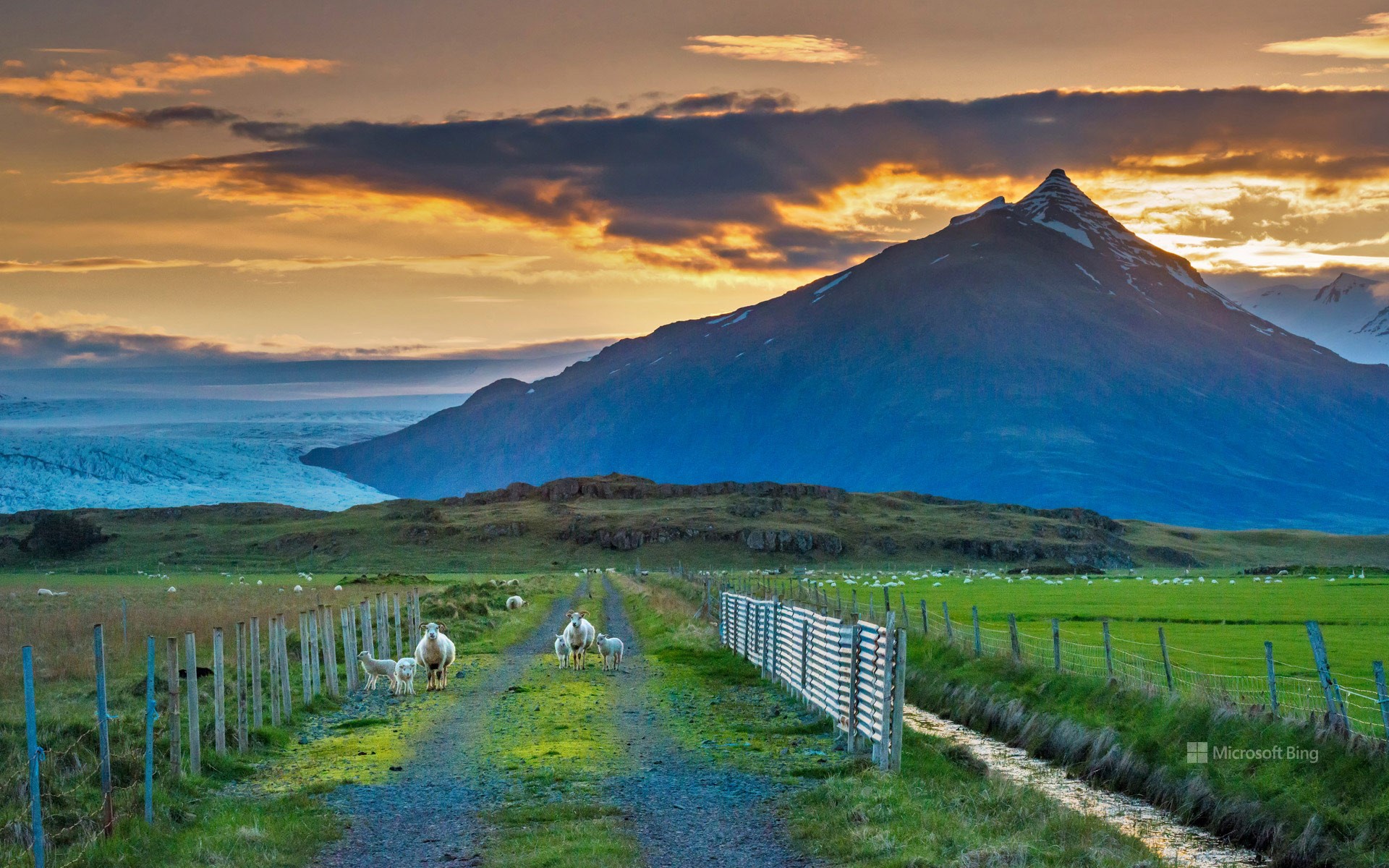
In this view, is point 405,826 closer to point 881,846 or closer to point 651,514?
point 881,846

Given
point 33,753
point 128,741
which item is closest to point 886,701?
point 33,753

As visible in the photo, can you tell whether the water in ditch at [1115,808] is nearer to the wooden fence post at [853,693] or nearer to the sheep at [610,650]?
the wooden fence post at [853,693]

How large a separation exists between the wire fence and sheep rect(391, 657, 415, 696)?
1.23 metres

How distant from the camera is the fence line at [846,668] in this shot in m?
17.5

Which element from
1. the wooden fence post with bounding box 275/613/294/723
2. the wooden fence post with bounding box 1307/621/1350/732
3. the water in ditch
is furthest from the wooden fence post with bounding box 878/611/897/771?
the wooden fence post with bounding box 275/613/294/723

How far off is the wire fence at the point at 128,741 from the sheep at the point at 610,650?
23.1ft

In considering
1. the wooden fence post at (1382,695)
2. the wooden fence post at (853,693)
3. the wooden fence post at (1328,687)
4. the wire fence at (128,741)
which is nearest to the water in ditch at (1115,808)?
the wooden fence post at (1328,687)

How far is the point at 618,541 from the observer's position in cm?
16650

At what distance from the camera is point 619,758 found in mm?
18656

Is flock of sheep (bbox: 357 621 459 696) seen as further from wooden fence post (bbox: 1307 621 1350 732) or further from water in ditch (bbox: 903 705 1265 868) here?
wooden fence post (bbox: 1307 621 1350 732)

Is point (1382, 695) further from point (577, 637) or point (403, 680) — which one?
point (577, 637)

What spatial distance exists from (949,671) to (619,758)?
13.5 metres

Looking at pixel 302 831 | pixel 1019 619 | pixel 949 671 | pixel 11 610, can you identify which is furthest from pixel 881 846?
pixel 11 610

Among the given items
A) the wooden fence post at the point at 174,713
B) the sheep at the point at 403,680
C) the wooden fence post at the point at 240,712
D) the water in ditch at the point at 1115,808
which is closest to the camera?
the wooden fence post at the point at 174,713
